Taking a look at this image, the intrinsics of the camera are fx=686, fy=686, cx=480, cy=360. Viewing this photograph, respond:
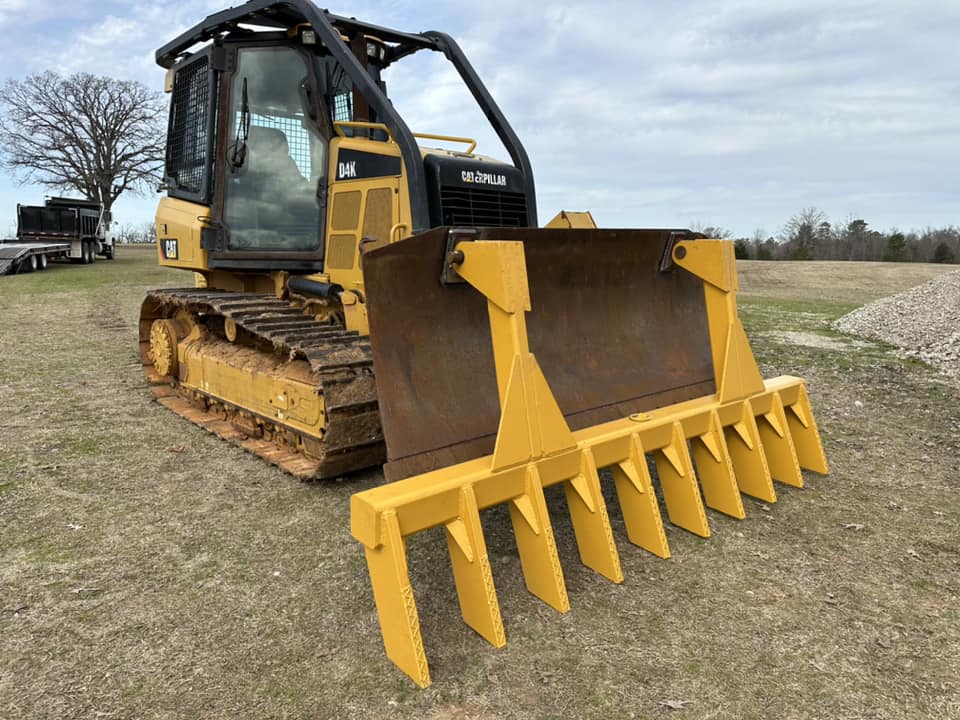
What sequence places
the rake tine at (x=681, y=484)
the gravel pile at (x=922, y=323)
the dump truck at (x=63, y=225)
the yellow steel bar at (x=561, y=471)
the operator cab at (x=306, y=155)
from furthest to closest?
the dump truck at (x=63, y=225) → the gravel pile at (x=922, y=323) → the operator cab at (x=306, y=155) → the rake tine at (x=681, y=484) → the yellow steel bar at (x=561, y=471)

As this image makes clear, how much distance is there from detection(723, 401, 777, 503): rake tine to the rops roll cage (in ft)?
7.48

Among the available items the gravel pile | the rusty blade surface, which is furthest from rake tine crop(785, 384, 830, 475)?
the gravel pile

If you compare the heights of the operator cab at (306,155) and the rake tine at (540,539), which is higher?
the operator cab at (306,155)

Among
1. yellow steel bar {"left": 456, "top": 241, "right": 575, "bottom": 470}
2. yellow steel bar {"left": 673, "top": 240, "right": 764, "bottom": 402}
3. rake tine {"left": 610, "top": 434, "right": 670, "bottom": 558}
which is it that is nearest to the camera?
yellow steel bar {"left": 456, "top": 241, "right": 575, "bottom": 470}

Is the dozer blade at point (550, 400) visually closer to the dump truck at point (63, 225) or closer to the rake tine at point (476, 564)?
the rake tine at point (476, 564)

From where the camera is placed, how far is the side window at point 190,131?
5.64 m

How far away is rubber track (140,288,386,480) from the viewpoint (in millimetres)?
4141

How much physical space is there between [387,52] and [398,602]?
4.97m

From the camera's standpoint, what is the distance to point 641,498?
3.38 m

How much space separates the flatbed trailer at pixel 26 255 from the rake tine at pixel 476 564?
855 inches

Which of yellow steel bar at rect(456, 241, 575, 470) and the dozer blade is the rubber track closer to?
the dozer blade

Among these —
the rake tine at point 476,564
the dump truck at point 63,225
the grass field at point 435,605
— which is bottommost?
the grass field at point 435,605

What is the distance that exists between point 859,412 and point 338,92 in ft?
17.1

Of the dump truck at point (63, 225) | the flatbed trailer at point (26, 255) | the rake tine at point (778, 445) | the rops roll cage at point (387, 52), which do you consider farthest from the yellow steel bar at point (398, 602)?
the dump truck at point (63, 225)
